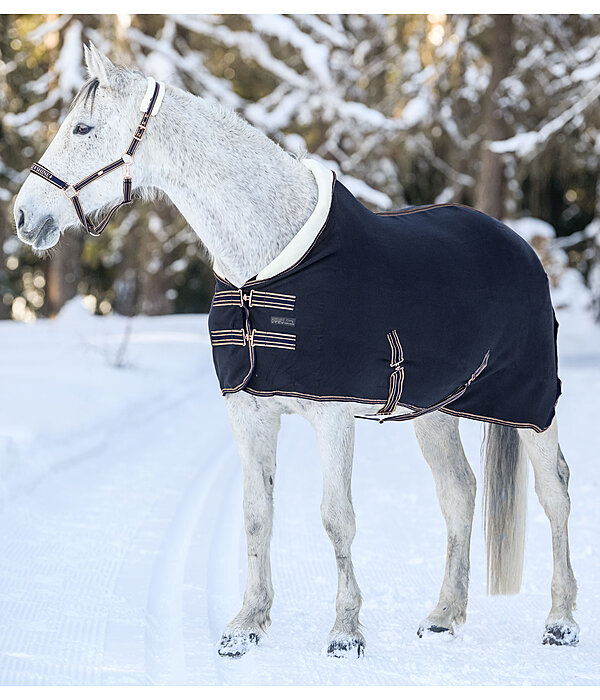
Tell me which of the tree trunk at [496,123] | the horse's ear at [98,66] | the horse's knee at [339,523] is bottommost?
the tree trunk at [496,123]

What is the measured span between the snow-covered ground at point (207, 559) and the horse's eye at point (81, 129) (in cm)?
178

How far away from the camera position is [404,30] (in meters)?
14.1

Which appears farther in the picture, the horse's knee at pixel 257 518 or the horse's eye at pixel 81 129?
the horse's knee at pixel 257 518

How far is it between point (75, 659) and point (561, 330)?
12295 millimetres

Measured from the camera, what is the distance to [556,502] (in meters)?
3.63

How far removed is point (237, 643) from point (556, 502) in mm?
1432

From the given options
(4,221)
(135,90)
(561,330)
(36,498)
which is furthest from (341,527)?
(4,221)

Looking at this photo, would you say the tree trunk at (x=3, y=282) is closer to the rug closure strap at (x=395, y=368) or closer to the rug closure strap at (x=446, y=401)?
the rug closure strap at (x=446, y=401)

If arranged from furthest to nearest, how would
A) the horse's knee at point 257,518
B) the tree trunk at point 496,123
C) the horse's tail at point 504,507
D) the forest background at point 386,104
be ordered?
1. the tree trunk at point 496,123
2. the forest background at point 386,104
3. the horse's tail at point 504,507
4. the horse's knee at point 257,518

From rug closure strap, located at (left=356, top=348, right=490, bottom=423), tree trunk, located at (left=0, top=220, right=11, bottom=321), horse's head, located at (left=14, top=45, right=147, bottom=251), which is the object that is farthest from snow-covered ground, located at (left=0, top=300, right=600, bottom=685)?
tree trunk, located at (left=0, top=220, right=11, bottom=321)

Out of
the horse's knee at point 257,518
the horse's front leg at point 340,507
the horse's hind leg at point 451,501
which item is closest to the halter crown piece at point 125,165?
the horse's front leg at point 340,507

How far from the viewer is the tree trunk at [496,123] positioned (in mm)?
14078

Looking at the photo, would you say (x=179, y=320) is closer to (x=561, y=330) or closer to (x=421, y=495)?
(x=561, y=330)

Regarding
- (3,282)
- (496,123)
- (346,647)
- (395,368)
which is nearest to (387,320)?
(395,368)
